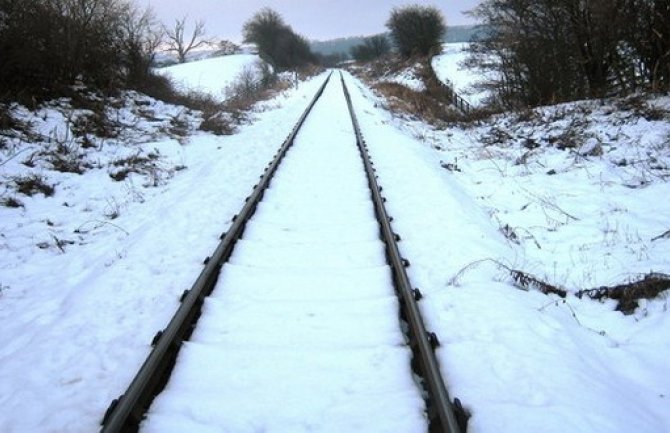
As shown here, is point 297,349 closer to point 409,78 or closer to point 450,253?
point 450,253

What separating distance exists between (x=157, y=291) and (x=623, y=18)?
12.4 metres

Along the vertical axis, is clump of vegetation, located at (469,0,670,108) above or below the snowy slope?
above

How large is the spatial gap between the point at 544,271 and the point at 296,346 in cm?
289

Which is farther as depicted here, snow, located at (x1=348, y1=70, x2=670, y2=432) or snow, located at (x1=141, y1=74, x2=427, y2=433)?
snow, located at (x1=348, y1=70, x2=670, y2=432)

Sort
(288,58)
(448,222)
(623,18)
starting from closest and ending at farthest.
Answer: (448,222) → (623,18) → (288,58)

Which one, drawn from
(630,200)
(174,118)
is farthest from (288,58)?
(630,200)

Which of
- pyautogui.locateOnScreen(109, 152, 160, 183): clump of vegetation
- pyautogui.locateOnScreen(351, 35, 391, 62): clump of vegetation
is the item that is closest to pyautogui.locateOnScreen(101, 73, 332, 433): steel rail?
pyautogui.locateOnScreen(109, 152, 160, 183): clump of vegetation

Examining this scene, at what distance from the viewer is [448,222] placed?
241 inches

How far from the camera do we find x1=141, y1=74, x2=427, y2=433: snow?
292cm

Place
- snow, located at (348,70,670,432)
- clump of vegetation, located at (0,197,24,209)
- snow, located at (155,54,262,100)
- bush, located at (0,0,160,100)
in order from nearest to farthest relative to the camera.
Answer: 1. snow, located at (348,70,670,432)
2. clump of vegetation, located at (0,197,24,209)
3. bush, located at (0,0,160,100)
4. snow, located at (155,54,262,100)

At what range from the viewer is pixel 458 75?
35.5 meters

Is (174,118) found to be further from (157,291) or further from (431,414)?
(431,414)

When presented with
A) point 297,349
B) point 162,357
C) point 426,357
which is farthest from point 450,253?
point 162,357

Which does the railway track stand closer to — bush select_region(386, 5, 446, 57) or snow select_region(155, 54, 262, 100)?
snow select_region(155, 54, 262, 100)
